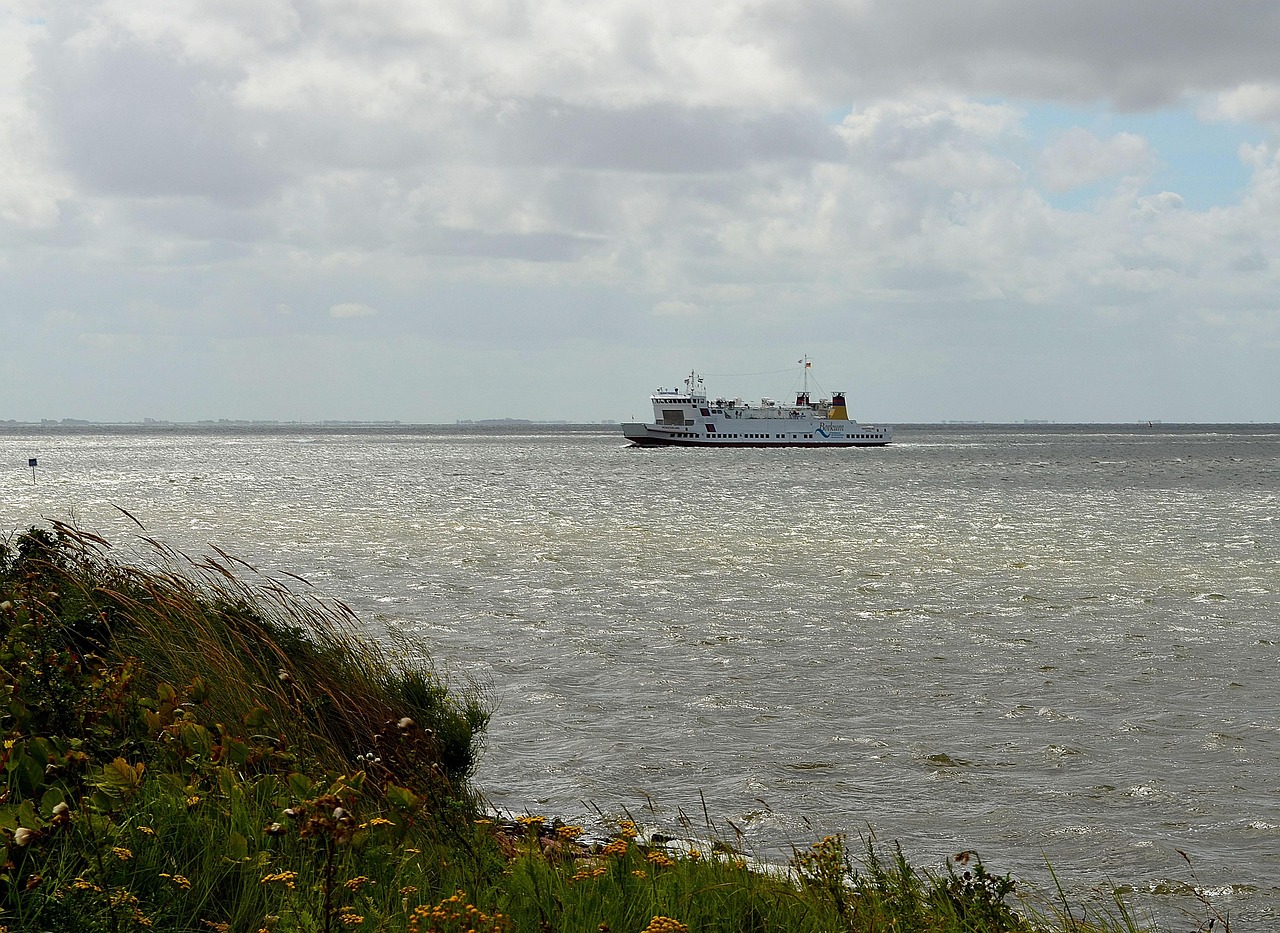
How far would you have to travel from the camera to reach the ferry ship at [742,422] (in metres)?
121

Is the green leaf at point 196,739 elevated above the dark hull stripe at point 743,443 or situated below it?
below

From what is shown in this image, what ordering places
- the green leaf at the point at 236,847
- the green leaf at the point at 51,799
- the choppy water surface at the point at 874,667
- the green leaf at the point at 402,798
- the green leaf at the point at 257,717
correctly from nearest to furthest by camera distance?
the green leaf at the point at 51,799, the green leaf at the point at 236,847, the green leaf at the point at 402,798, the green leaf at the point at 257,717, the choppy water surface at the point at 874,667

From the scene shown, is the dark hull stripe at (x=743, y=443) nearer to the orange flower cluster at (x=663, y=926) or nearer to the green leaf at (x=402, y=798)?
the green leaf at (x=402, y=798)

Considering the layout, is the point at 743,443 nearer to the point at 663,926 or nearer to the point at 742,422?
the point at 742,422

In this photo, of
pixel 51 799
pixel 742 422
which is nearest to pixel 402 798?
pixel 51 799

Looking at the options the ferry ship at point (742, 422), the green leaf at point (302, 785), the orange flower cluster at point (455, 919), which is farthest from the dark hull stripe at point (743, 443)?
the orange flower cluster at point (455, 919)

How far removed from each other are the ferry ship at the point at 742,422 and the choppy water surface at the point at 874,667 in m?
80.5

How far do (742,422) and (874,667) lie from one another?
350 feet

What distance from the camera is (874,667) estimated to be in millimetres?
14602

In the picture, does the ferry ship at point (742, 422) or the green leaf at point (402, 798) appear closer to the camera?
the green leaf at point (402, 798)

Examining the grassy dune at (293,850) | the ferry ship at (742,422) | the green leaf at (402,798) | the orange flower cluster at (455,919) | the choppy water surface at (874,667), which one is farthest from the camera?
the ferry ship at (742,422)

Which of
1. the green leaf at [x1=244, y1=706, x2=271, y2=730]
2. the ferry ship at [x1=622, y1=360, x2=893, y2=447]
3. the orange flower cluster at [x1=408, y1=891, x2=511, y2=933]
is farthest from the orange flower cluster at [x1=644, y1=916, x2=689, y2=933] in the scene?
the ferry ship at [x1=622, y1=360, x2=893, y2=447]

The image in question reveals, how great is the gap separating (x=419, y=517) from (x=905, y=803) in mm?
32558

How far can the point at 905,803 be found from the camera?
9125 mm
